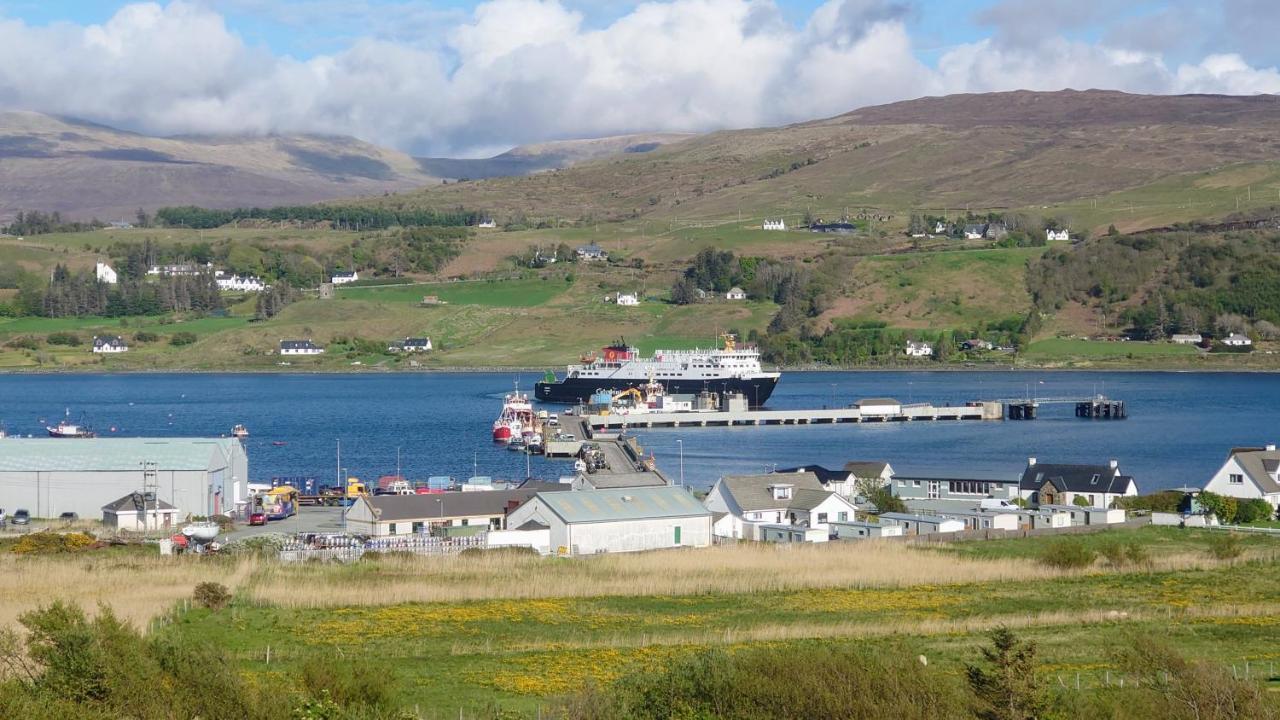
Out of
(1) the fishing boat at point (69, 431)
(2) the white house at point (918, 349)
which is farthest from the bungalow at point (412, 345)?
(1) the fishing boat at point (69, 431)

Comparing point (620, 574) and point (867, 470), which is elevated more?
point (867, 470)

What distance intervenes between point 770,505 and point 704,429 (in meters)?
45.3

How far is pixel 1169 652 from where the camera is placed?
1540 centimetres

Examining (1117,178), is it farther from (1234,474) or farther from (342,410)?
(1234,474)

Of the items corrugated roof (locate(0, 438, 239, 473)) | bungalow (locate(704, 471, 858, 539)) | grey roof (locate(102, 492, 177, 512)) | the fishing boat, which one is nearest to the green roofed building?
bungalow (locate(704, 471, 858, 539))

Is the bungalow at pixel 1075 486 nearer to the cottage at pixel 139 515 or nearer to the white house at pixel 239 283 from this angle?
the cottage at pixel 139 515

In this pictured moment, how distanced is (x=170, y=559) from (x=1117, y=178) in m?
174

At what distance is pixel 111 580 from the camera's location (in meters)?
25.4

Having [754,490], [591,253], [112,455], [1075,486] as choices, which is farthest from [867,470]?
[591,253]

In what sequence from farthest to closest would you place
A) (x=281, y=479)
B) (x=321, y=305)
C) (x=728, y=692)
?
1. (x=321, y=305)
2. (x=281, y=479)
3. (x=728, y=692)

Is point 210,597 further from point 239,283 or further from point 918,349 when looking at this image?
point 239,283

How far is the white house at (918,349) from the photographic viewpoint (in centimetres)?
12781

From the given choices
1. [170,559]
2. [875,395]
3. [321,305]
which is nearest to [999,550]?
[170,559]

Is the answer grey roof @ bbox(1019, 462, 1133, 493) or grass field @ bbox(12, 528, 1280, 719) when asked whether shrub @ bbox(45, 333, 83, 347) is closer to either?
grey roof @ bbox(1019, 462, 1133, 493)
